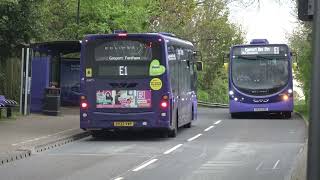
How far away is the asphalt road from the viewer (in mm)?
12289

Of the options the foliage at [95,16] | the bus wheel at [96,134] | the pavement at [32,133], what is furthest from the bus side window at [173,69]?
the foliage at [95,16]

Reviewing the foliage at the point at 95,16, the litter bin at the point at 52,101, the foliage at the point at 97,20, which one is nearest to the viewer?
the litter bin at the point at 52,101

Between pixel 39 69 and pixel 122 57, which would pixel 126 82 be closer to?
pixel 122 57

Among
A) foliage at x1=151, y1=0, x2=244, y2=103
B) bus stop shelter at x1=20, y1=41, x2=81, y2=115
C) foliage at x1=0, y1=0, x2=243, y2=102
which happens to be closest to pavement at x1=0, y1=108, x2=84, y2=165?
bus stop shelter at x1=20, y1=41, x2=81, y2=115

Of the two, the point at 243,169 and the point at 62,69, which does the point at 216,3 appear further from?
the point at 243,169

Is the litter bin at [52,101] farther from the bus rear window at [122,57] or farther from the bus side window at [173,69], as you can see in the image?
the bus rear window at [122,57]

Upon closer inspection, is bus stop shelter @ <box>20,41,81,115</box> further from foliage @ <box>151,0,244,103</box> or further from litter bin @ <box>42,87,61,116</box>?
foliage @ <box>151,0,244,103</box>

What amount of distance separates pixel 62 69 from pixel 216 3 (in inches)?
808

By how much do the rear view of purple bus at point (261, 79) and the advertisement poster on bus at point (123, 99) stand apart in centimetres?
1116

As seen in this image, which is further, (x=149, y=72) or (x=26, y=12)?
(x=26, y=12)

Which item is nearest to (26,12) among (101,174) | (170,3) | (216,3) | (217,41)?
(101,174)

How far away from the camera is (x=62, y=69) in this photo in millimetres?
36094

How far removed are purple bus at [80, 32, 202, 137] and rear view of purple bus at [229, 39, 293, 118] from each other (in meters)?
10.7

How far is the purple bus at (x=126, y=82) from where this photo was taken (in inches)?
749
